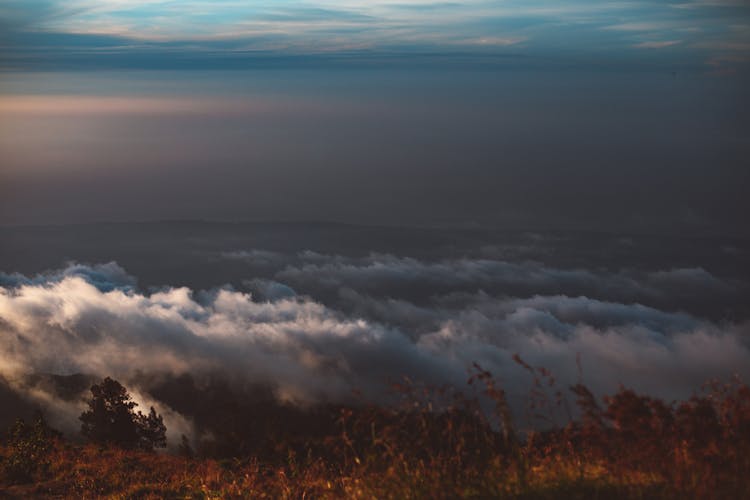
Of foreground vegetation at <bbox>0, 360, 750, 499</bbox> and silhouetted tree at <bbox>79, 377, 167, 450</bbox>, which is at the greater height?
foreground vegetation at <bbox>0, 360, 750, 499</bbox>

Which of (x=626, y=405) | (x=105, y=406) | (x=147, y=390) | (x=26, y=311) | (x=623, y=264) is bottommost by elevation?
(x=147, y=390)

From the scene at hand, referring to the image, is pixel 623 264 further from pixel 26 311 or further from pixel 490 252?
pixel 26 311

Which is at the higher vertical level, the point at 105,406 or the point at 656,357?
the point at 105,406

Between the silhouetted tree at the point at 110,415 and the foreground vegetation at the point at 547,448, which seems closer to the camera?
the foreground vegetation at the point at 547,448

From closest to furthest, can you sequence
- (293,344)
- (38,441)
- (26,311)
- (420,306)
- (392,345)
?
(38,441)
(392,345)
(420,306)
(26,311)
(293,344)

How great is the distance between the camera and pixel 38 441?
1265cm

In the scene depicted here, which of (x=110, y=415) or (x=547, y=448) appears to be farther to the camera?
(x=110, y=415)

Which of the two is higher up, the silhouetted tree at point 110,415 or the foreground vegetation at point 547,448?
the foreground vegetation at point 547,448

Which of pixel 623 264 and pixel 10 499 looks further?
pixel 623 264

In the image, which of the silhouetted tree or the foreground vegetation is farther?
the silhouetted tree

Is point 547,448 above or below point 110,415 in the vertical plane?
above

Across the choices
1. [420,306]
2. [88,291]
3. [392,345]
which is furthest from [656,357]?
[88,291]

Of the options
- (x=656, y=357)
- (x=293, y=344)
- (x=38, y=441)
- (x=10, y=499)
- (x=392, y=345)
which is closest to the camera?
(x=10, y=499)

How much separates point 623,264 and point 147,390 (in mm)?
110167
